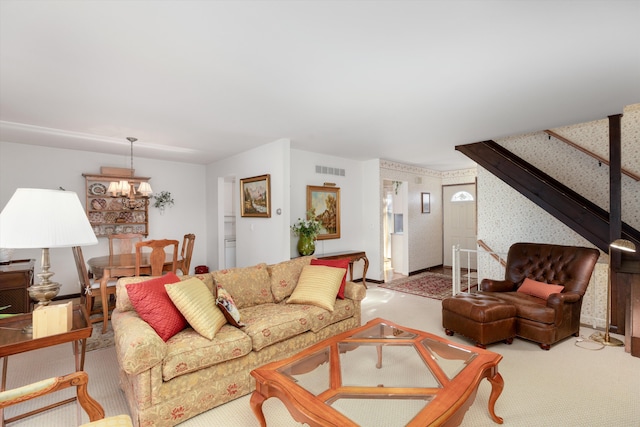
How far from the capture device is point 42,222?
5.64 ft

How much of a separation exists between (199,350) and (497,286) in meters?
3.30

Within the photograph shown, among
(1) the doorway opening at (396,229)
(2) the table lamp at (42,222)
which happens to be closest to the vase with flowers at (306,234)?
(1) the doorway opening at (396,229)

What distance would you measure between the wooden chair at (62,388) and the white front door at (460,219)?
7.14m

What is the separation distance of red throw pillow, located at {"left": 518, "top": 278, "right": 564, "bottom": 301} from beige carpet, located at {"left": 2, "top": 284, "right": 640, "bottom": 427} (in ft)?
1.71

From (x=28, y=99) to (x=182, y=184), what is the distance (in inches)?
131

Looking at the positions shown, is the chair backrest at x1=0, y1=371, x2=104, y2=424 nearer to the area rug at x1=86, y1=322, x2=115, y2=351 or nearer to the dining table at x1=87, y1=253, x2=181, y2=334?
the area rug at x1=86, y1=322, x2=115, y2=351

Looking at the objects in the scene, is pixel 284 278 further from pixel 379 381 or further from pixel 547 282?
pixel 547 282

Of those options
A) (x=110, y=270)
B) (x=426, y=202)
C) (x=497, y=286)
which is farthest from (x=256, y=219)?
(x=426, y=202)

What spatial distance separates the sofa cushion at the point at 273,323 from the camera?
93.1 inches

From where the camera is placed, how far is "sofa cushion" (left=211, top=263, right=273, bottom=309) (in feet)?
9.39

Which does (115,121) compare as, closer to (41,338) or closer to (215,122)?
(215,122)

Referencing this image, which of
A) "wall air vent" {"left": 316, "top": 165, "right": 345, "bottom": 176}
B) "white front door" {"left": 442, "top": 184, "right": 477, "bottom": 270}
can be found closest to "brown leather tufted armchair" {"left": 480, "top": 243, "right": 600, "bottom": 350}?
"wall air vent" {"left": 316, "top": 165, "right": 345, "bottom": 176}

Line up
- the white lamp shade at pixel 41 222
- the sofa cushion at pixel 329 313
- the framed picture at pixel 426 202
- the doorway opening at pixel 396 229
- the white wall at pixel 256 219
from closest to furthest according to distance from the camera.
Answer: the white lamp shade at pixel 41 222 < the sofa cushion at pixel 329 313 < the white wall at pixel 256 219 < the doorway opening at pixel 396 229 < the framed picture at pixel 426 202

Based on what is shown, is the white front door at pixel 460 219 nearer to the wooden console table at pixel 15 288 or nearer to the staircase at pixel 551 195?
the staircase at pixel 551 195
